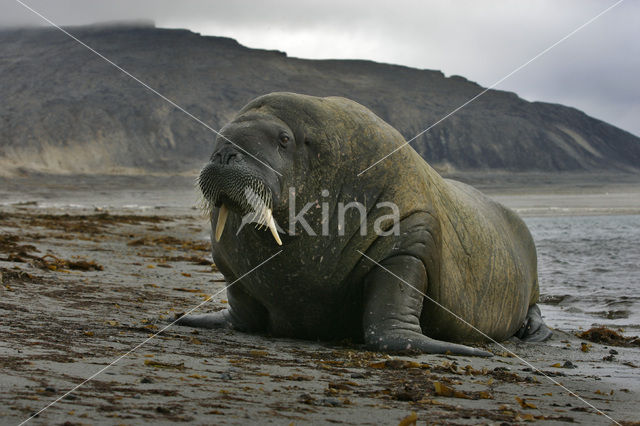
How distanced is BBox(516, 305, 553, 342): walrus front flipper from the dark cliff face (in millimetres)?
79506

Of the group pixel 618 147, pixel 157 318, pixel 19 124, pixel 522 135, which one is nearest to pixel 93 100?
pixel 19 124

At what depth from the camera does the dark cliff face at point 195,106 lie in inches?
3730

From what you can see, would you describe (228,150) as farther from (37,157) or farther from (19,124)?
(19,124)

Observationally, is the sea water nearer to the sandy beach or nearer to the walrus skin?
the sandy beach

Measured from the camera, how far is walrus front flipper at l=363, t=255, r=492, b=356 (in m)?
5.15

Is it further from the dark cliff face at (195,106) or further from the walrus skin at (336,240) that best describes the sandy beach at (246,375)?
the dark cliff face at (195,106)

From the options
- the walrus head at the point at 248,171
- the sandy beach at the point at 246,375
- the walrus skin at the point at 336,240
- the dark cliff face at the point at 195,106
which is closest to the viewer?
the sandy beach at the point at 246,375

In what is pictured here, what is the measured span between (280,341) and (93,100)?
4120 inches

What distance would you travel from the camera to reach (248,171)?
4.91 m

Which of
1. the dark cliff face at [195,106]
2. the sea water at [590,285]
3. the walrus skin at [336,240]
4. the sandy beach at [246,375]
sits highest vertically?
the dark cliff face at [195,106]

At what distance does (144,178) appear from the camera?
80.9m

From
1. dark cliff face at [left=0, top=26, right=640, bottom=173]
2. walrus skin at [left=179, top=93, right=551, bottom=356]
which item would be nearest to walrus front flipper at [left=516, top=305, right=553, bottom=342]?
walrus skin at [left=179, top=93, right=551, bottom=356]

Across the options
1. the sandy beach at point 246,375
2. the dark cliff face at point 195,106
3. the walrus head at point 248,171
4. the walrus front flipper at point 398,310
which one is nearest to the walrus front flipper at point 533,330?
the sandy beach at point 246,375

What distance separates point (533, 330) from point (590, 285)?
13.8ft
